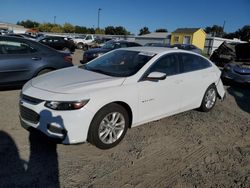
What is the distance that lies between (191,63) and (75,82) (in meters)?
2.64

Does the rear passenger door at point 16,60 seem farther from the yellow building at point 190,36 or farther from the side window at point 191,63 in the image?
the yellow building at point 190,36

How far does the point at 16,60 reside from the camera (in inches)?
247

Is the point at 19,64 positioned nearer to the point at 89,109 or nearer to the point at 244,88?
the point at 89,109

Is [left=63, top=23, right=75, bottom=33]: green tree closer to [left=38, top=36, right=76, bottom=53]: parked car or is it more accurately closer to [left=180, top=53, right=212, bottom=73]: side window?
[left=38, top=36, right=76, bottom=53]: parked car

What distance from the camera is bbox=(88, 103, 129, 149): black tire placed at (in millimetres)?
3670

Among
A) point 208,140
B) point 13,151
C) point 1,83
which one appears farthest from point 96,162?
point 1,83

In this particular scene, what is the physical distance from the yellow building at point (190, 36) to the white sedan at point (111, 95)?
38.3 meters

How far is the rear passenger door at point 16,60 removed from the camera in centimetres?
616

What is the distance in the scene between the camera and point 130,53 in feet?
16.6

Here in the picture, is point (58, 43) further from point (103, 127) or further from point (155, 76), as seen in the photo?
point (103, 127)

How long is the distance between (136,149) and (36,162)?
1479 millimetres

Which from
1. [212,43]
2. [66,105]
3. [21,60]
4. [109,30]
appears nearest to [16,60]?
[21,60]

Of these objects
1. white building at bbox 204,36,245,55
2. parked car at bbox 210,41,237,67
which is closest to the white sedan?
parked car at bbox 210,41,237,67

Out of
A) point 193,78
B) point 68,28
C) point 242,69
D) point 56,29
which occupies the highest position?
point 193,78
